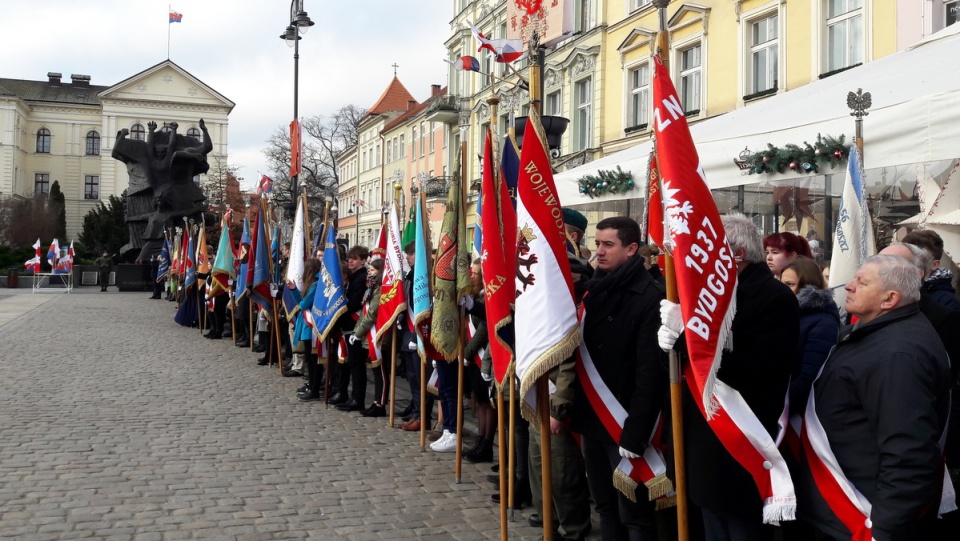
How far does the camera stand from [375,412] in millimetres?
9484

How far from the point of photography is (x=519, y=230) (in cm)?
494

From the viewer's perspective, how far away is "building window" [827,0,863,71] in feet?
56.2

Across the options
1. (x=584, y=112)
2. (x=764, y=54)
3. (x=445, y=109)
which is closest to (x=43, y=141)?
(x=445, y=109)

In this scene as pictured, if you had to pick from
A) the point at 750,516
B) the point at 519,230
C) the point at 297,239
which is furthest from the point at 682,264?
the point at 297,239

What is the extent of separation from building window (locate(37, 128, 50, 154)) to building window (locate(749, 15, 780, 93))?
82700 mm

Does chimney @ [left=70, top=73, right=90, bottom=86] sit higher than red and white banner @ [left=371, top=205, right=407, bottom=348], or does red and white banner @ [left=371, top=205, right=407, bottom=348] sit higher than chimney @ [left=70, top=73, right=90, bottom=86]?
chimney @ [left=70, top=73, right=90, bottom=86]

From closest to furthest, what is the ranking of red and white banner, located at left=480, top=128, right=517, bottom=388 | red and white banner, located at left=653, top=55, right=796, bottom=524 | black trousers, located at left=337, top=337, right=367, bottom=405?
red and white banner, located at left=653, top=55, right=796, bottom=524 → red and white banner, located at left=480, top=128, right=517, bottom=388 → black trousers, located at left=337, top=337, right=367, bottom=405

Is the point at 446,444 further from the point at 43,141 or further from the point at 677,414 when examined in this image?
the point at 43,141

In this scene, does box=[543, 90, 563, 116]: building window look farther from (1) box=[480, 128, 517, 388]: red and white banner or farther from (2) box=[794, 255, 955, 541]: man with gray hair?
(2) box=[794, 255, 955, 541]: man with gray hair

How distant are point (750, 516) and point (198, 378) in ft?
32.4

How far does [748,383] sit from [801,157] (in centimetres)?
255

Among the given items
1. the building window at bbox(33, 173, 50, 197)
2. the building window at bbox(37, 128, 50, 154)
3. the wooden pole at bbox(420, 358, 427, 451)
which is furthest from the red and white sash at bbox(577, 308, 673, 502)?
the building window at bbox(37, 128, 50, 154)

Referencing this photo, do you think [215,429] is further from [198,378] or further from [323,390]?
[198,378]

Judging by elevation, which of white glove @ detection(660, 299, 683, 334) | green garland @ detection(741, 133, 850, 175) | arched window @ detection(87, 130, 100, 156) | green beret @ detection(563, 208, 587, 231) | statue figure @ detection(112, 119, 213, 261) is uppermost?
arched window @ detection(87, 130, 100, 156)
